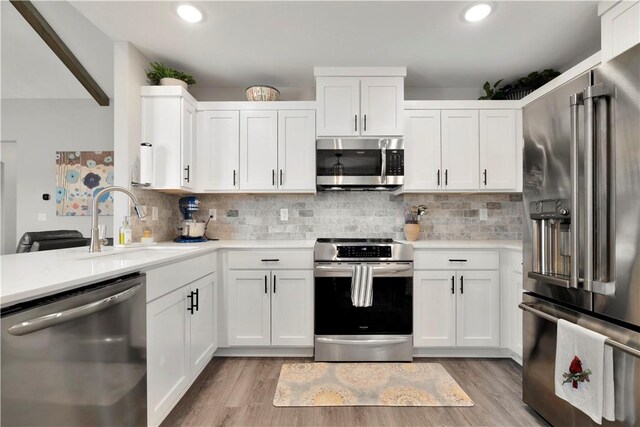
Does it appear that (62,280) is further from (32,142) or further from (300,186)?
(32,142)

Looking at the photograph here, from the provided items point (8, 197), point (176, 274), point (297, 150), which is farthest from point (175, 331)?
point (8, 197)

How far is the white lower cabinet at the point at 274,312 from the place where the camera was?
8.01 ft

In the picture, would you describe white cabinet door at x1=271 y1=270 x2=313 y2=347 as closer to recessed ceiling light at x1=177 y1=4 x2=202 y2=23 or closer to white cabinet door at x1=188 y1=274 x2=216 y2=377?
white cabinet door at x1=188 y1=274 x2=216 y2=377

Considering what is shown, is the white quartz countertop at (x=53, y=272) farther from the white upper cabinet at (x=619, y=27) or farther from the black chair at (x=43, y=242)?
the white upper cabinet at (x=619, y=27)

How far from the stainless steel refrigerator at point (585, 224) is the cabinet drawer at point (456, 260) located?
780 mm

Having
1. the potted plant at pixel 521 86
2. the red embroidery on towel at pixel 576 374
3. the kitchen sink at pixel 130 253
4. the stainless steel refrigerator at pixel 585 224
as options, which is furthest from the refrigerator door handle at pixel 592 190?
the kitchen sink at pixel 130 253

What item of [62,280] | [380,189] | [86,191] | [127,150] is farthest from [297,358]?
[86,191]

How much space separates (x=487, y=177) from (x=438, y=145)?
54 centimetres

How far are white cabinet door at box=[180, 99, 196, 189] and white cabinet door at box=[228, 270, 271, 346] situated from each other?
91 cm

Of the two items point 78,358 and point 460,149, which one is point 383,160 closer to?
point 460,149

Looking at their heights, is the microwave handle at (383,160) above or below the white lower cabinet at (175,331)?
above

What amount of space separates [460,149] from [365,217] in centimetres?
109

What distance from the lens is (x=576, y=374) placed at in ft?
4.26

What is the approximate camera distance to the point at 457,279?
245cm
